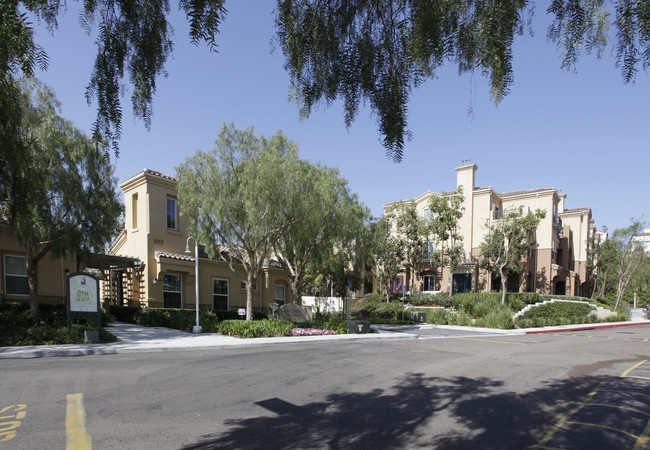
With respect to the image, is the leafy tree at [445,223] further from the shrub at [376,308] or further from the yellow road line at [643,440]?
the yellow road line at [643,440]

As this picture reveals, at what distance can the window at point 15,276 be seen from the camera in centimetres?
1709

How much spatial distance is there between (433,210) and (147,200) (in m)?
20.6

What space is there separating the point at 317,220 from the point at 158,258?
8698 millimetres

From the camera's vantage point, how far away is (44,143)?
47.7 ft

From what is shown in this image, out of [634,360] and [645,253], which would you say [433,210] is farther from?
[645,253]

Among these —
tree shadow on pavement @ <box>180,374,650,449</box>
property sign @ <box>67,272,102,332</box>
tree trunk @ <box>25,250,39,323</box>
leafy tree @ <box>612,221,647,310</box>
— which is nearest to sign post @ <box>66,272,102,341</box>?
property sign @ <box>67,272,102,332</box>

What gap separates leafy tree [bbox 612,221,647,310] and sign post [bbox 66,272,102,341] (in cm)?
4550

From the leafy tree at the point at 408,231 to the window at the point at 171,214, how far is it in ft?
55.9

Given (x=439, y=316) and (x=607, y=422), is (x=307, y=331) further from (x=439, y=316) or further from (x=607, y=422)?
(x=607, y=422)

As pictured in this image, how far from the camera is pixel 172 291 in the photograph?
21688 mm

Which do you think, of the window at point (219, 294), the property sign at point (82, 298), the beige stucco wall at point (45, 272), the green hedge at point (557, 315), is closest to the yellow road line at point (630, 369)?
the green hedge at point (557, 315)

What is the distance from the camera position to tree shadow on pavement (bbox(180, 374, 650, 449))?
4.98 metres

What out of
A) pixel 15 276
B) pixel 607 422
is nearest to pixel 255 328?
pixel 15 276

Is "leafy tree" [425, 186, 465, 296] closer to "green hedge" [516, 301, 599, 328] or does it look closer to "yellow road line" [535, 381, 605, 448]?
"green hedge" [516, 301, 599, 328]
